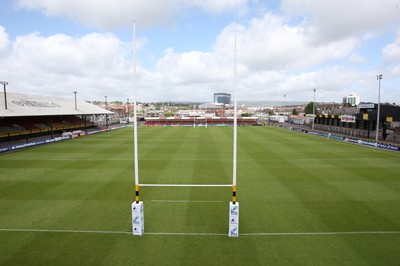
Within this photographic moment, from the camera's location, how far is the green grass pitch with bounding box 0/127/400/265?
364 inches

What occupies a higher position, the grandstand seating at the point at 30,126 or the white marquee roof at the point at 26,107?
the white marquee roof at the point at 26,107

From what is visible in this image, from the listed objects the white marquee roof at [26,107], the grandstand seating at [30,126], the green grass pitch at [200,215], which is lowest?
the green grass pitch at [200,215]

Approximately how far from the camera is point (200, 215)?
41.6 ft

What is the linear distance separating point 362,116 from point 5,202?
174 ft

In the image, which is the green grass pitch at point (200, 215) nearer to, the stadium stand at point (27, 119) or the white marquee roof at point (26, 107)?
the white marquee roof at point (26, 107)

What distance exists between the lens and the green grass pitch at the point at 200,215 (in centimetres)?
924

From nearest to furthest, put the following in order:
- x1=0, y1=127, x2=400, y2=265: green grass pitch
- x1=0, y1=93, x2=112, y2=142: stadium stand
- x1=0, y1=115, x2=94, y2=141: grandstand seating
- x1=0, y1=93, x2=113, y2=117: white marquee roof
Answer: x1=0, y1=127, x2=400, y2=265: green grass pitch < x1=0, y1=93, x2=113, y2=117: white marquee roof < x1=0, y1=93, x2=112, y2=142: stadium stand < x1=0, y1=115, x2=94, y2=141: grandstand seating

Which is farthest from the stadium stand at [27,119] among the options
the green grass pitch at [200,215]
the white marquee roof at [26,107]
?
the green grass pitch at [200,215]

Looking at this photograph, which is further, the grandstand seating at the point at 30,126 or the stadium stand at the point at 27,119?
Answer: the grandstand seating at the point at 30,126

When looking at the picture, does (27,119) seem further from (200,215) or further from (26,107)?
(200,215)

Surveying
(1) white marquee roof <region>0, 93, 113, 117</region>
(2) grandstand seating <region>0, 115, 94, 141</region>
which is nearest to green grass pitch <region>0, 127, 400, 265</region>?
(1) white marquee roof <region>0, 93, 113, 117</region>

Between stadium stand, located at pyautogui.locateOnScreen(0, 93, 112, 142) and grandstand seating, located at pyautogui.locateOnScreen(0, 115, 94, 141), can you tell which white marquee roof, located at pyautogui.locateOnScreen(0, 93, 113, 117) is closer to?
stadium stand, located at pyautogui.locateOnScreen(0, 93, 112, 142)

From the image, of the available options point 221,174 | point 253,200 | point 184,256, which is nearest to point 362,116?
point 221,174

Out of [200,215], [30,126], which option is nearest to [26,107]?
[30,126]
